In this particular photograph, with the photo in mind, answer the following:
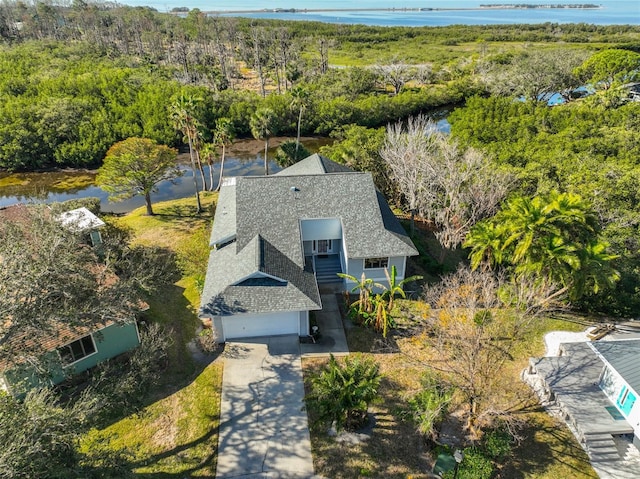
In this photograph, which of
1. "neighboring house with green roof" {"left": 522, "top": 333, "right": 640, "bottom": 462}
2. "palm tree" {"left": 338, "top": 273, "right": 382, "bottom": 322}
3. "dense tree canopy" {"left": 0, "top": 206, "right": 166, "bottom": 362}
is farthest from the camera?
"palm tree" {"left": 338, "top": 273, "right": 382, "bottom": 322}

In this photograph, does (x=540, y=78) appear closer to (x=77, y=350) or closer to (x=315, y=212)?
(x=315, y=212)

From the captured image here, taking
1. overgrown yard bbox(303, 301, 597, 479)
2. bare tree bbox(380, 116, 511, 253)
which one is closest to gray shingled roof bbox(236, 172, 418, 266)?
bare tree bbox(380, 116, 511, 253)

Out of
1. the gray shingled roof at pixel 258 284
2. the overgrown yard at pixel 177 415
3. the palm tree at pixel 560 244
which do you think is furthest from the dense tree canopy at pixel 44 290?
the palm tree at pixel 560 244

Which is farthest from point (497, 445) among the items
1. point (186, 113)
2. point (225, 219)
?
point (186, 113)

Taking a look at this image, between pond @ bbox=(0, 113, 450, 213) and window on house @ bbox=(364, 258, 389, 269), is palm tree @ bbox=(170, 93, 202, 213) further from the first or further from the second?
window on house @ bbox=(364, 258, 389, 269)

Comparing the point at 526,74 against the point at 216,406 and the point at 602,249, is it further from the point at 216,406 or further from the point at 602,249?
the point at 216,406

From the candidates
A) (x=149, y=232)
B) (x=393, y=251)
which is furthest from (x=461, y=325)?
(x=149, y=232)
